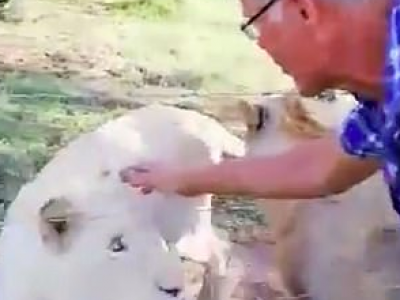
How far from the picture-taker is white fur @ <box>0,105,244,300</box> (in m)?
1.44

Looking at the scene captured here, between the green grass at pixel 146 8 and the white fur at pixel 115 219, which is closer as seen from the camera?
the white fur at pixel 115 219

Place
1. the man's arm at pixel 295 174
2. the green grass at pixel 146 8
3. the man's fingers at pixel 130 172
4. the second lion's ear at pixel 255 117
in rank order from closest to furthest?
the man's arm at pixel 295 174
the man's fingers at pixel 130 172
the second lion's ear at pixel 255 117
the green grass at pixel 146 8

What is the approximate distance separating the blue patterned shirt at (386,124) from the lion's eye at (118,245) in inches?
16.4

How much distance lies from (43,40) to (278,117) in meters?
0.82

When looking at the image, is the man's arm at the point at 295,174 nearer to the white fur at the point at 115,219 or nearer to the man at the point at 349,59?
the man at the point at 349,59

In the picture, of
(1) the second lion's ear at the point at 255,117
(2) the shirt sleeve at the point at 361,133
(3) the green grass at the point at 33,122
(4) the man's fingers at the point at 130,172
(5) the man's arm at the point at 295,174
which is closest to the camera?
(2) the shirt sleeve at the point at 361,133

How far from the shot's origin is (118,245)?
1.45 meters

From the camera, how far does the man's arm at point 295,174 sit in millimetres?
1191

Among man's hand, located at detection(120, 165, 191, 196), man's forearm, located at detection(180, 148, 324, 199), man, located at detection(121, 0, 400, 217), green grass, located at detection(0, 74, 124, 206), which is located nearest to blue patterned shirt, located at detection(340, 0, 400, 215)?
man, located at detection(121, 0, 400, 217)

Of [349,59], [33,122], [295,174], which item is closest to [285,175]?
[295,174]

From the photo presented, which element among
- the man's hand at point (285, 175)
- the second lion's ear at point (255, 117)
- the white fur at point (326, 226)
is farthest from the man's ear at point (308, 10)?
the second lion's ear at point (255, 117)

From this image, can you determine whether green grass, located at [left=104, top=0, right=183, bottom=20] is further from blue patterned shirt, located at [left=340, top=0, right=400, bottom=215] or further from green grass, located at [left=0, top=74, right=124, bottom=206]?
blue patterned shirt, located at [left=340, top=0, right=400, bottom=215]

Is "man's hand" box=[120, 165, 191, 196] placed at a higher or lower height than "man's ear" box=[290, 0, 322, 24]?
lower

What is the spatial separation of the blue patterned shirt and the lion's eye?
0.42 meters
